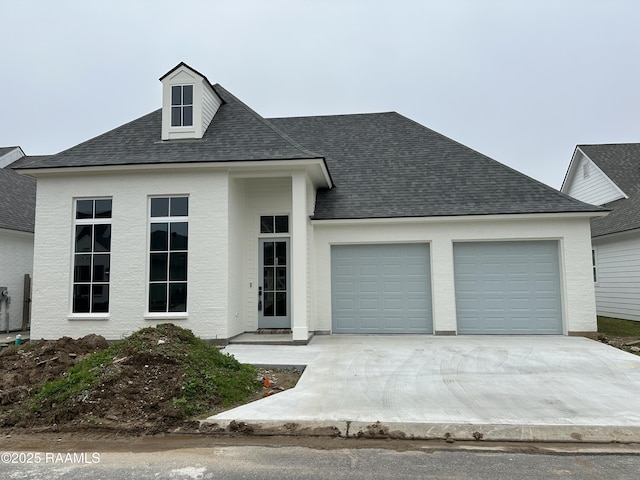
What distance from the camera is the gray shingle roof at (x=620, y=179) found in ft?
47.5

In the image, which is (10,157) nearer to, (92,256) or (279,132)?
(92,256)

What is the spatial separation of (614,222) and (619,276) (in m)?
1.95

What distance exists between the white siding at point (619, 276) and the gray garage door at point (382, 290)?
7984mm

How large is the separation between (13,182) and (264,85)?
59.0ft

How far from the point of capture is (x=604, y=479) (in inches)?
140

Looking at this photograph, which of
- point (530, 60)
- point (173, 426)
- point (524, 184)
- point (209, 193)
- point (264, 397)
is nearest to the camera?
point (173, 426)

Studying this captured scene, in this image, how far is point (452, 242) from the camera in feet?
37.4

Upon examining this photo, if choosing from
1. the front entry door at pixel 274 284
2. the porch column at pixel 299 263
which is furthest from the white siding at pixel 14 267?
the porch column at pixel 299 263

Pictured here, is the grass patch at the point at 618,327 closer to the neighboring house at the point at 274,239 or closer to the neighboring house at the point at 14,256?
the neighboring house at the point at 274,239

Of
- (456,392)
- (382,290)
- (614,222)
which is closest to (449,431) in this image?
(456,392)

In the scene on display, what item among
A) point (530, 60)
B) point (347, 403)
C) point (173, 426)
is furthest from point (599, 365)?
point (530, 60)

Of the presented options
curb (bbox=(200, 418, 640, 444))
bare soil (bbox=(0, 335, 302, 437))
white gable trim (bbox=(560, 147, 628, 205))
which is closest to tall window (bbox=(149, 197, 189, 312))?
bare soil (bbox=(0, 335, 302, 437))

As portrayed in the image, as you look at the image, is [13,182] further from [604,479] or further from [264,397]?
[604,479]

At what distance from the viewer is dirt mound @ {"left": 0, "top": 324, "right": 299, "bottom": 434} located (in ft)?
16.6
